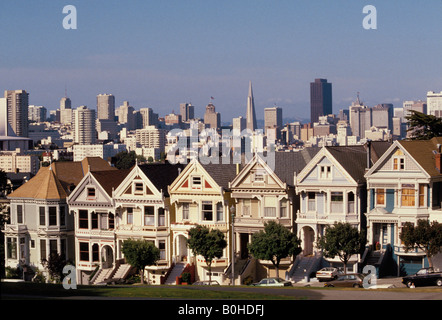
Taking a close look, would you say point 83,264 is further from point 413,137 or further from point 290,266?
point 413,137

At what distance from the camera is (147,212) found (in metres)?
62.4

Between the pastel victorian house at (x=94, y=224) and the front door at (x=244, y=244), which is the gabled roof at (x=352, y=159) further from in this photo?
the pastel victorian house at (x=94, y=224)

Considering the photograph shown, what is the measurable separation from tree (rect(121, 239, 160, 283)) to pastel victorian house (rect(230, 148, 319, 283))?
562 cm

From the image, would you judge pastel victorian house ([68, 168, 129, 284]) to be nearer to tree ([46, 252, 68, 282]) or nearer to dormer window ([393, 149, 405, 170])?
tree ([46, 252, 68, 282])

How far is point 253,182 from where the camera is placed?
59.1 meters

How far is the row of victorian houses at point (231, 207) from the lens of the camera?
55.3 m

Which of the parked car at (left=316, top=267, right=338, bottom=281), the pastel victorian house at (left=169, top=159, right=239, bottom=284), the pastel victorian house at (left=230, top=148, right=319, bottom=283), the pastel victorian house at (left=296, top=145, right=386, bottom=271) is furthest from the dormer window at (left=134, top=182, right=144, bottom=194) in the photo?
the parked car at (left=316, top=267, right=338, bottom=281)

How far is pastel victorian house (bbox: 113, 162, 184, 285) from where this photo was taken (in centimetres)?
6169

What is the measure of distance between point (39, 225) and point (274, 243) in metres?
20.4

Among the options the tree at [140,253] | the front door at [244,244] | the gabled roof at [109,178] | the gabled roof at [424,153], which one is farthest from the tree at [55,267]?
the gabled roof at [424,153]

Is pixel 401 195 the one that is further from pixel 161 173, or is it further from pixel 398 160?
pixel 161 173

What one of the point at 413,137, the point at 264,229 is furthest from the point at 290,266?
the point at 413,137

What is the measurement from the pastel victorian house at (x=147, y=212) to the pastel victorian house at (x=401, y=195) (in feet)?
46.8
